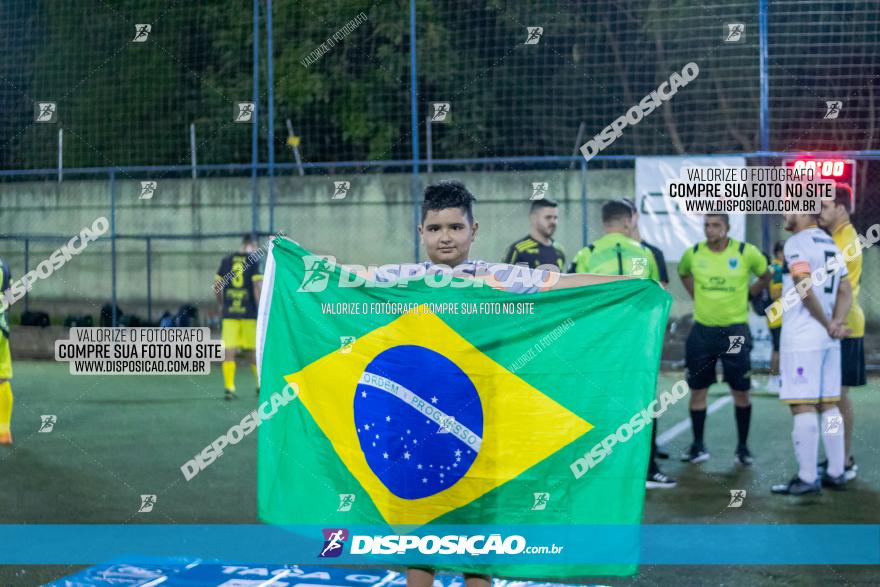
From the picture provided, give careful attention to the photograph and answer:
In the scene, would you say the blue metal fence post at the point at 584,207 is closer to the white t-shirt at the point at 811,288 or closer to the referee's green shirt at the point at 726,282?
the referee's green shirt at the point at 726,282

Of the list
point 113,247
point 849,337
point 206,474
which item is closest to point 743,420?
point 849,337

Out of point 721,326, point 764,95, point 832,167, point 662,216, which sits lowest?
point 721,326

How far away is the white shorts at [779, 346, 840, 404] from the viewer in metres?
8.19

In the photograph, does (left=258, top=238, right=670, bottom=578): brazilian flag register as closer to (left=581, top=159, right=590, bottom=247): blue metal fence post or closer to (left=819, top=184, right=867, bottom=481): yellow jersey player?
(left=819, top=184, right=867, bottom=481): yellow jersey player

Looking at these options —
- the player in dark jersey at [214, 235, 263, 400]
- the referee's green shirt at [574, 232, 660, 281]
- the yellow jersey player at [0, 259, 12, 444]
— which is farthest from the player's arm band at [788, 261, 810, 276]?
the player in dark jersey at [214, 235, 263, 400]

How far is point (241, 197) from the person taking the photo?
55.2 feet

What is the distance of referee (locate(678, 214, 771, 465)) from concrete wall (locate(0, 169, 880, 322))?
541 cm

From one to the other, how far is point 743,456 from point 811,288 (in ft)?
5.90

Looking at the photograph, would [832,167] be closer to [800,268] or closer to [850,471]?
[850,471]

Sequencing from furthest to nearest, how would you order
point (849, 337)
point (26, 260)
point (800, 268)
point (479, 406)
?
point (26, 260) < point (849, 337) < point (800, 268) < point (479, 406)

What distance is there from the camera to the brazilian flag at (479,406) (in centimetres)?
503

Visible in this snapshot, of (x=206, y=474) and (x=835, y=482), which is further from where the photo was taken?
(x=206, y=474)

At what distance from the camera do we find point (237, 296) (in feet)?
42.6

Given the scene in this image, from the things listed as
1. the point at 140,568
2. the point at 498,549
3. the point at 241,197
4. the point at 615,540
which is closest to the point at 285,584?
the point at 140,568
